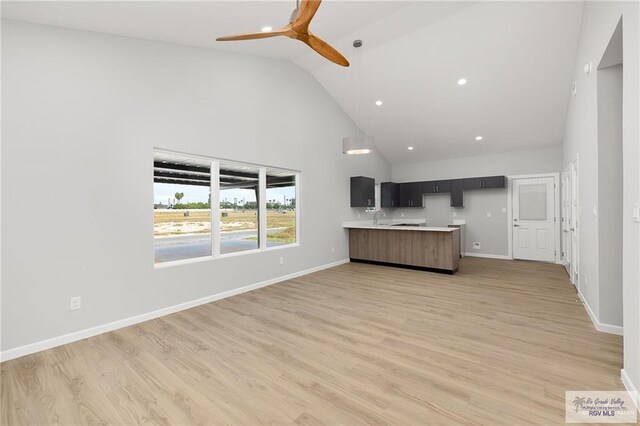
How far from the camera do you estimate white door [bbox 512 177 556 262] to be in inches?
265

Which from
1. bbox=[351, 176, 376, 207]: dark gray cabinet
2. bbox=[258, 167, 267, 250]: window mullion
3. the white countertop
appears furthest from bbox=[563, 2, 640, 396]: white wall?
bbox=[258, 167, 267, 250]: window mullion

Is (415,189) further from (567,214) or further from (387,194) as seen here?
(567,214)

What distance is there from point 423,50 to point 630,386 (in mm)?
4726

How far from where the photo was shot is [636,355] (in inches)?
72.1

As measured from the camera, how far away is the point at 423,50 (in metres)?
4.76

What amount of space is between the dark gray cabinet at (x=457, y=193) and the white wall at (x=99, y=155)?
5304mm

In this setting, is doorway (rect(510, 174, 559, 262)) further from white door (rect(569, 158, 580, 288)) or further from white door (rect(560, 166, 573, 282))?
white door (rect(569, 158, 580, 288))

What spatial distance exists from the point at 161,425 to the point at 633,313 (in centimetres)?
298

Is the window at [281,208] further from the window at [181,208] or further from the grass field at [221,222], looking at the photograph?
the window at [181,208]

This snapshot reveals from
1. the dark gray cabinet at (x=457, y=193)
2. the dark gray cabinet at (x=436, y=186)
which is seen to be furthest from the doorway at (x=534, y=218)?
the dark gray cabinet at (x=436, y=186)

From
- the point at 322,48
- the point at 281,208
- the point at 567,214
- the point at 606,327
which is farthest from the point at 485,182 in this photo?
the point at 322,48

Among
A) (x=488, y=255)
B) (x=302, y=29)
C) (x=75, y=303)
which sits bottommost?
(x=488, y=255)

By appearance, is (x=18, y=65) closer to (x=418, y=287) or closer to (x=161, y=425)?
(x=161, y=425)

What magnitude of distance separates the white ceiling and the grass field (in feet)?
7.01
